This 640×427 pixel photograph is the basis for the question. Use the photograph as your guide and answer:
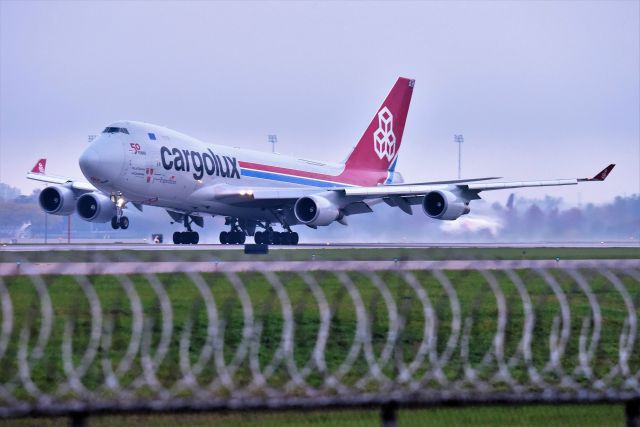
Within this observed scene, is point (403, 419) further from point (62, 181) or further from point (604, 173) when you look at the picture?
point (62, 181)

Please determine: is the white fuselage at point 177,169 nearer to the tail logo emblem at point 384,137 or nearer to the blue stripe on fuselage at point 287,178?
the blue stripe on fuselage at point 287,178

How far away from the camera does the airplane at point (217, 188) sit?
48.1 m

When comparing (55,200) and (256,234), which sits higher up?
(55,200)

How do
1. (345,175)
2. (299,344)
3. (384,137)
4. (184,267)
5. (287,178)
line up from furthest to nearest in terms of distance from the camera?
(384,137)
(345,175)
(287,178)
(299,344)
(184,267)

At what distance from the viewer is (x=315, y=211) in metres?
52.1

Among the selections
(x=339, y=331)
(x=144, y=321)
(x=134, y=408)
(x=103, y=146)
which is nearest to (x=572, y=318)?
(x=339, y=331)

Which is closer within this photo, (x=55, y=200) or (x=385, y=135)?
(x=55, y=200)

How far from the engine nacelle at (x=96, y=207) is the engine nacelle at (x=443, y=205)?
1464 cm

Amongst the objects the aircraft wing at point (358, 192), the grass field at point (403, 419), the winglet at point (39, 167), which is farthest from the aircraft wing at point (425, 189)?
the grass field at point (403, 419)

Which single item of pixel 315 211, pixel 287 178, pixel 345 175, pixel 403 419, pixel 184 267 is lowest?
pixel 403 419

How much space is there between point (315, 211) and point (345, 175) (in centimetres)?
1137

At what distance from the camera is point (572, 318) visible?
19.7 meters

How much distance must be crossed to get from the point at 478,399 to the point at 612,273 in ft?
14.6

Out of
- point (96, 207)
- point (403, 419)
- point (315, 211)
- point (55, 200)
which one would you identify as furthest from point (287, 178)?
point (403, 419)
